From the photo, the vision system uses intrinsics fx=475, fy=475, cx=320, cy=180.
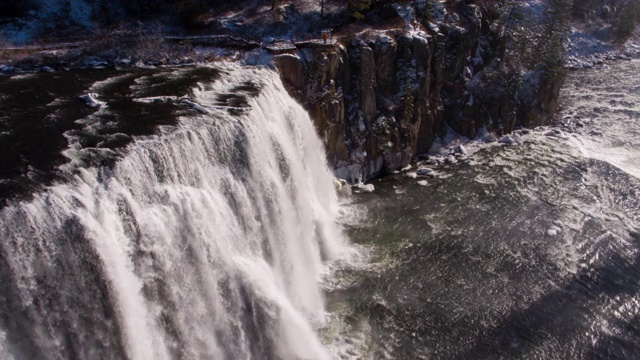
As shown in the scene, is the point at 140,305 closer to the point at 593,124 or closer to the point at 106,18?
the point at 106,18

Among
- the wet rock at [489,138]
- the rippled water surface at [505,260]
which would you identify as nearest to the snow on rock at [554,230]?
the rippled water surface at [505,260]

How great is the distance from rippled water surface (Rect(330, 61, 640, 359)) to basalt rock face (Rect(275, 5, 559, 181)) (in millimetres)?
2710

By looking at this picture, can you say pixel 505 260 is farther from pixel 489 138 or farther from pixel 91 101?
pixel 91 101

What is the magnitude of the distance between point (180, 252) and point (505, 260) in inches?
567

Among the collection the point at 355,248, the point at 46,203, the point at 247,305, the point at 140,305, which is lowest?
the point at 355,248

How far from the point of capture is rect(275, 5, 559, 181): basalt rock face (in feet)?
90.0

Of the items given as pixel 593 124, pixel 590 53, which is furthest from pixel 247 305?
pixel 590 53

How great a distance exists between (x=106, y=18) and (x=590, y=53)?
52194 mm

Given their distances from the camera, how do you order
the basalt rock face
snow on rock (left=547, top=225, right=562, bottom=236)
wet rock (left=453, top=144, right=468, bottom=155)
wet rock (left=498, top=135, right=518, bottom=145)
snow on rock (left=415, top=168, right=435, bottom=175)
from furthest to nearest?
1. wet rock (left=498, top=135, right=518, bottom=145)
2. wet rock (left=453, top=144, right=468, bottom=155)
3. snow on rock (left=415, top=168, right=435, bottom=175)
4. the basalt rock face
5. snow on rock (left=547, top=225, right=562, bottom=236)

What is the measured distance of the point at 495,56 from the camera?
37.1 meters

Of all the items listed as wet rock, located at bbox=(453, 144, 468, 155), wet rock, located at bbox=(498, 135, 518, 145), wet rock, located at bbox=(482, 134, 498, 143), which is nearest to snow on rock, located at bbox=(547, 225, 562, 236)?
wet rock, located at bbox=(453, 144, 468, 155)

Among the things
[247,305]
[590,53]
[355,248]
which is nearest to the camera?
[247,305]

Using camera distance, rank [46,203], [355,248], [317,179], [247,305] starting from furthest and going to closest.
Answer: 1. [317,179]
2. [355,248]
3. [247,305]
4. [46,203]

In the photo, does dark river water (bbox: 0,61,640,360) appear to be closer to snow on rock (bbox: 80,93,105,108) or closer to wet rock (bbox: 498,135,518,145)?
snow on rock (bbox: 80,93,105,108)
